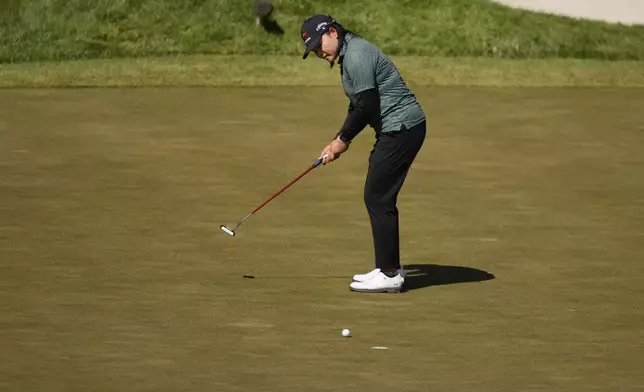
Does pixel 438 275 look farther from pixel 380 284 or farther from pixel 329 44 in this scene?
pixel 329 44

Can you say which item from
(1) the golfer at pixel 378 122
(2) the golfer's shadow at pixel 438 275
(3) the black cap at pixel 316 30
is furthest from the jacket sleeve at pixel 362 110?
(2) the golfer's shadow at pixel 438 275

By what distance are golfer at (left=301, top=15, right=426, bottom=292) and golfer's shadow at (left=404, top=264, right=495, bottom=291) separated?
1.24 ft

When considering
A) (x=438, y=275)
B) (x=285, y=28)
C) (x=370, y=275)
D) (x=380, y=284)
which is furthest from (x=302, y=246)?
(x=285, y=28)

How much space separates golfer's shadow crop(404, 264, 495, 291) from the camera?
11.9 m

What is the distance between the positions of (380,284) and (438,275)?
2.84 ft

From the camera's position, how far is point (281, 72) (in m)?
22.7

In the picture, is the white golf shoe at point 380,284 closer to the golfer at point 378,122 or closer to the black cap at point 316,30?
the golfer at point 378,122

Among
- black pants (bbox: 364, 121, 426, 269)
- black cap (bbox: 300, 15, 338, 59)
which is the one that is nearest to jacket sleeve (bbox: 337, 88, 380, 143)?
black pants (bbox: 364, 121, 426, 269)

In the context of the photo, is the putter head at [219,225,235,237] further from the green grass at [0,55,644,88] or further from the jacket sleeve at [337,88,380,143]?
the green grass at [0,55,644,88]

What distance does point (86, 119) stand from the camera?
19.3m

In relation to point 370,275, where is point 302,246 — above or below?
below

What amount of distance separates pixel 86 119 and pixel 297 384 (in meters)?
10.9

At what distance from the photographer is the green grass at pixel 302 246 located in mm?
9500

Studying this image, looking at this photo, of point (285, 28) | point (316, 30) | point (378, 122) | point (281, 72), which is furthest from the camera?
point (285, 28)
